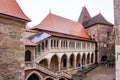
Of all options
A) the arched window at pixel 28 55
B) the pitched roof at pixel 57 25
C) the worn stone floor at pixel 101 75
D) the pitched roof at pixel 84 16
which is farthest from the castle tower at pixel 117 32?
the pitched roof at pixel 84 16

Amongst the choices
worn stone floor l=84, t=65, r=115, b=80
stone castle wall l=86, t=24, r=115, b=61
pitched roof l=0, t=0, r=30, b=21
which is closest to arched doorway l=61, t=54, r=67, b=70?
worn stone floor l=84, t=65, r=115, b=80

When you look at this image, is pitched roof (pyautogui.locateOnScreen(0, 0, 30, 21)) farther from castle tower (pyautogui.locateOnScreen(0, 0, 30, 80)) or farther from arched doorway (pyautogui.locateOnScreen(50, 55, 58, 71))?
arched doorway (pyautogui.locateOnScreen(50, 55, 58, 71))

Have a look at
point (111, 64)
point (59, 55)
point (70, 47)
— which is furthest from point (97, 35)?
point (59, 55)

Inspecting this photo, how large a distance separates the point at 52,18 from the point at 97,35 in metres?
10.6

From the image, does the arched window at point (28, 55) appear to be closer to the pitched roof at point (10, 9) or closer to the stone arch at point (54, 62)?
the pitched roof at point (10, 9)

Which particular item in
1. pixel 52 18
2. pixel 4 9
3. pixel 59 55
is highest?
pixel 52 18

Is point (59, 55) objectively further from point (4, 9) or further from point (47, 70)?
point (4, 9)

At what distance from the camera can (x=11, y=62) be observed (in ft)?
25.4

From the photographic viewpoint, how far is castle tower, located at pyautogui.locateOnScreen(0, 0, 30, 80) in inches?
291

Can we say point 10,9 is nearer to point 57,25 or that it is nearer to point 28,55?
point 28,55

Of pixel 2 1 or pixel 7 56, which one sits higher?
pixel 2 1

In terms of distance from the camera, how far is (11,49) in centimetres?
777

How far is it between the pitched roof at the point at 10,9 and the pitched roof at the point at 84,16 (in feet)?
100

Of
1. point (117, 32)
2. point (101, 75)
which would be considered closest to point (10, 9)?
point (117, 32)
